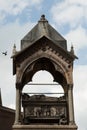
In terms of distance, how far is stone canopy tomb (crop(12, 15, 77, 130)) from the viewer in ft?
93.9

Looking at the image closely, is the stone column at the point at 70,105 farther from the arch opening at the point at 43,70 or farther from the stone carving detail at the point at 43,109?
the arch opening at the point at 43,70

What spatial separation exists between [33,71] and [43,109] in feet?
10.1

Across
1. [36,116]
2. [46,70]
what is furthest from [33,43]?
[36,116]

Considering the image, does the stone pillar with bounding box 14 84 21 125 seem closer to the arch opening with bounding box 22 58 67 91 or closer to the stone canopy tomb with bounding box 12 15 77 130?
the stone canopy tomb with bounding box 12 15 77 130

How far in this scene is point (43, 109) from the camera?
2898 centimetres

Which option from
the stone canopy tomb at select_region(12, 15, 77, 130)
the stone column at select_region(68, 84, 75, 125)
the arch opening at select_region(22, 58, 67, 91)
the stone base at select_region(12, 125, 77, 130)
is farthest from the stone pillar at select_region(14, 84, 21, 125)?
the stone column at select_region(68, 84, 75, 125)

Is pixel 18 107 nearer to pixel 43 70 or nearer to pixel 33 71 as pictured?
pixel 33 71

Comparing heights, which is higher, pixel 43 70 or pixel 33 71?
pixel 43 70

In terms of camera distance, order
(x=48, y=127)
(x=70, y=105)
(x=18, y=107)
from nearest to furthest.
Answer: (x=48, y=127) < (x=18, y=107) < (x=70, y=105)

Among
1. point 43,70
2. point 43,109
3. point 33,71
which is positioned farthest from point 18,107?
point 43,70

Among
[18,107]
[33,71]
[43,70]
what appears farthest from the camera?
[43,70]

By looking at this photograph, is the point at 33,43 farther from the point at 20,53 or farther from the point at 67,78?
the point at 67,78

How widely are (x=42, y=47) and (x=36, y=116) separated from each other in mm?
4609

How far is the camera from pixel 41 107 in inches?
1144
